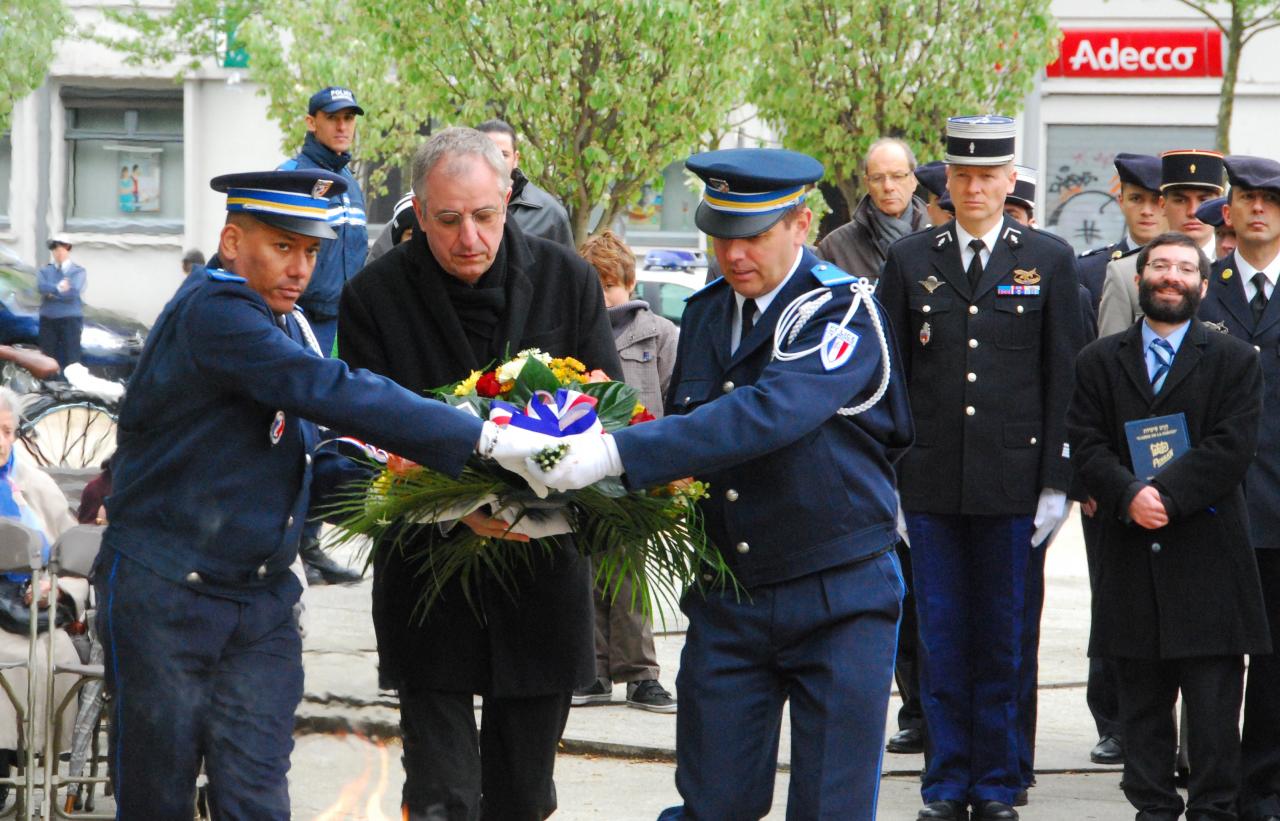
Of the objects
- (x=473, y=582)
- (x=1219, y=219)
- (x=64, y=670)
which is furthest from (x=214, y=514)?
(x=1219, y=219)

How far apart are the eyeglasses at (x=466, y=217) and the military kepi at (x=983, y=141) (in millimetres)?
2456

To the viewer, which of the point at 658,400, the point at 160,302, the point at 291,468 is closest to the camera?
the point at 291,468

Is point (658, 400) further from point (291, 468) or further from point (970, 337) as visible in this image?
point (291, 468)

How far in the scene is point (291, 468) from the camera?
453 cm

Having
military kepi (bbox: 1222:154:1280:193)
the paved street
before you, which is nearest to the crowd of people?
the paved street

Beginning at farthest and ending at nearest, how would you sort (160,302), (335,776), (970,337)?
(160,302), (335,776), (970,337)

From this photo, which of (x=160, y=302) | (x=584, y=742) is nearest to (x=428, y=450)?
(x=584, y=742)

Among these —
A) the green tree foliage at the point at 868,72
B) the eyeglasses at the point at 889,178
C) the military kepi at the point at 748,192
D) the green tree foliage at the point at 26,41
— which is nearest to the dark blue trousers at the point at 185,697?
the military kepi at the point at 748,192

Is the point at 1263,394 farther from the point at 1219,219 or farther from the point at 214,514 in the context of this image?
the point at 214,514

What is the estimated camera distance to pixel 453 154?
446 centimetres

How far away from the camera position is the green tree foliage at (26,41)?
2486 centimetres

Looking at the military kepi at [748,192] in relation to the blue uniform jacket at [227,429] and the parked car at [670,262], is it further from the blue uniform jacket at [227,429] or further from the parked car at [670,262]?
the parked car at [670,262]

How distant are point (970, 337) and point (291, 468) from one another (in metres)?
2.76

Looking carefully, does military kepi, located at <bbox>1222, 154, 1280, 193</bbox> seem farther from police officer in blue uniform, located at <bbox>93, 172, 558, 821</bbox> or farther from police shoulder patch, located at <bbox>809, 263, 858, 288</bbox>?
police officer in blue uniform, located at <bbox>93, 172, 558, 821</bbox>
